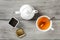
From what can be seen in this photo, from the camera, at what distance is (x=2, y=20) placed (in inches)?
67.7

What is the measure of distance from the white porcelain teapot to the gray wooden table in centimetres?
4

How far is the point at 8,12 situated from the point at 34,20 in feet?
0.51

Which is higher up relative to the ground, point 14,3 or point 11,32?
point 14,3

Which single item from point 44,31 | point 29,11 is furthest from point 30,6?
point 44,31

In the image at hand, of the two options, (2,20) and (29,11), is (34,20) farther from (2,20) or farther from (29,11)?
(2,20)

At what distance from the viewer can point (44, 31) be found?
5.50ft

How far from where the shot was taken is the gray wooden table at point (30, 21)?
67.1 inches

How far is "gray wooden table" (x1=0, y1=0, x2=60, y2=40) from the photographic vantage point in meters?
1.70

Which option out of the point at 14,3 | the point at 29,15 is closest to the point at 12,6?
the point at 14,3

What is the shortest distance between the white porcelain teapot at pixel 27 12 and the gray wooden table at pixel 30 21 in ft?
0.15

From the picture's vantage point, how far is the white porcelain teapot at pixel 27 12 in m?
1.66

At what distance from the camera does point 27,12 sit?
1.66 meters

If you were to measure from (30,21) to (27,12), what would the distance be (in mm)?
74

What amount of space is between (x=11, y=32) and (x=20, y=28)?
0.06 metres
